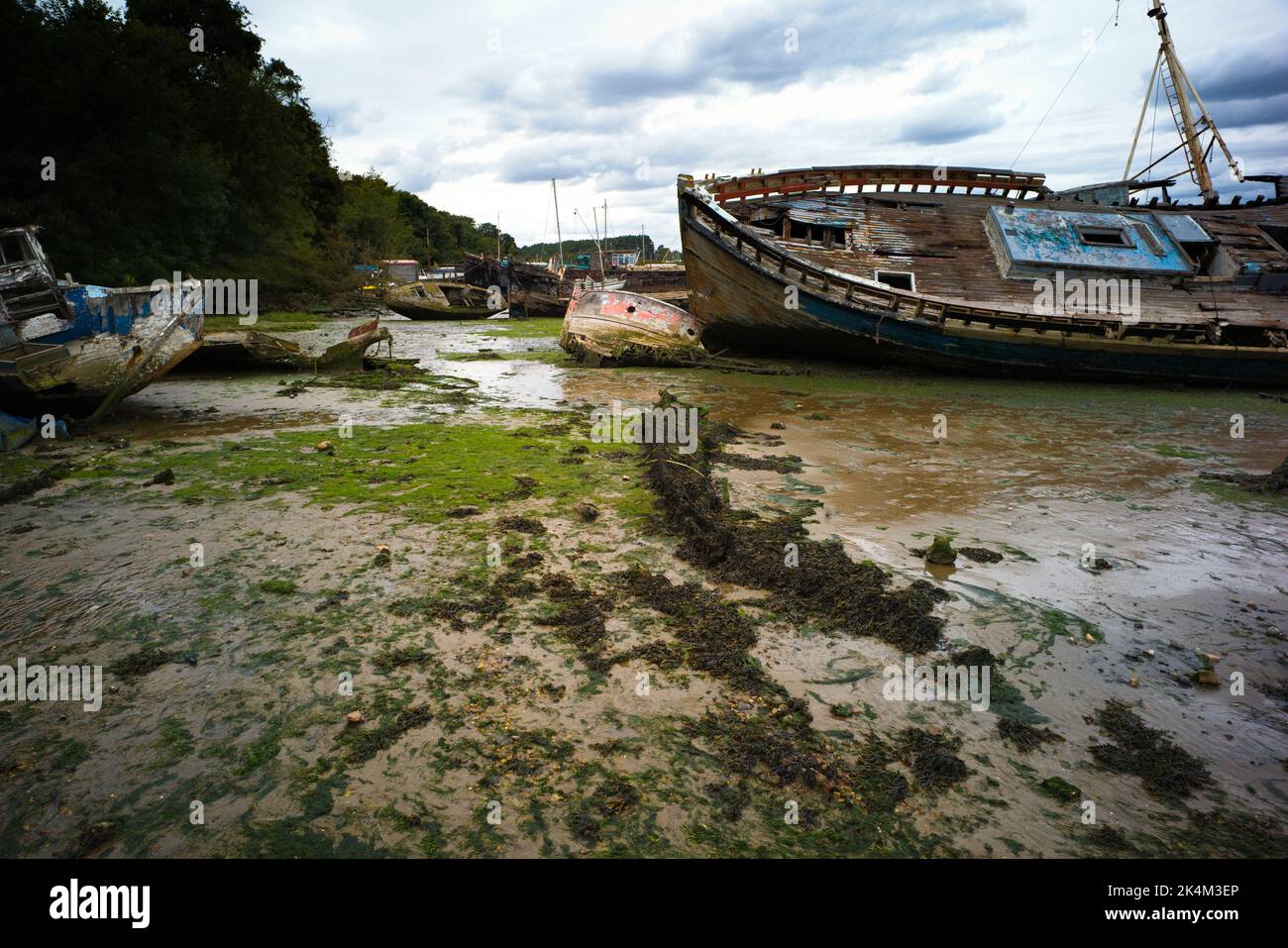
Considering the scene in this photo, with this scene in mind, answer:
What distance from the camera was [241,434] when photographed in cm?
835

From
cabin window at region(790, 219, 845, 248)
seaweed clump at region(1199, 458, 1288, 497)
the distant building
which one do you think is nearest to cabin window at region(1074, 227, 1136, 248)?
cabin window at region(790, 219, 845, 248)

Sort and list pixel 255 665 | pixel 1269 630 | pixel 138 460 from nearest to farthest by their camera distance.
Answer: pixel 255 665 → pixel 1269 630 → pixel 138 460

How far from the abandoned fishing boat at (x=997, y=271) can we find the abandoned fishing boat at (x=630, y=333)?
0.92 m

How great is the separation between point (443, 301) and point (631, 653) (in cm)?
2990

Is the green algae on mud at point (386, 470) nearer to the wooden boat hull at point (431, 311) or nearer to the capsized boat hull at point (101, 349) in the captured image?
the capsized boat hull at point (101, 349)

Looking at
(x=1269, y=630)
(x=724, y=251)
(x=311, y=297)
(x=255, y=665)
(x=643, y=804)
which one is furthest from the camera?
(x=311, y=297)

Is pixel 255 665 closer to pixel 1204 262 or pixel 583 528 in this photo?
pixel 583 528

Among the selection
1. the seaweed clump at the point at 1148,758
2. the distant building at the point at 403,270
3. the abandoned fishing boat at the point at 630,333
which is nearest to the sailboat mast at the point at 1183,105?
the abandoned fishing boat at the point at 630,333

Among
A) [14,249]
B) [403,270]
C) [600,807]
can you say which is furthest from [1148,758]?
[403,270]

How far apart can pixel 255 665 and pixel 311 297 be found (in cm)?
3716

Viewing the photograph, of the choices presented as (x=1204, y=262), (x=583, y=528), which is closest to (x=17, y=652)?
(x=583, y=528)

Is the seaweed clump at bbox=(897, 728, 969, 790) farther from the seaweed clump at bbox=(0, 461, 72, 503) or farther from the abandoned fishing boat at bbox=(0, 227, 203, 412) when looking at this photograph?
the abandoned fishing boat at bbox=(0, 227, 203, 412)

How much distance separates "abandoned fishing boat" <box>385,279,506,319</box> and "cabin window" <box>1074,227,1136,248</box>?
917 inches

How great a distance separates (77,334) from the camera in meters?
9.06
